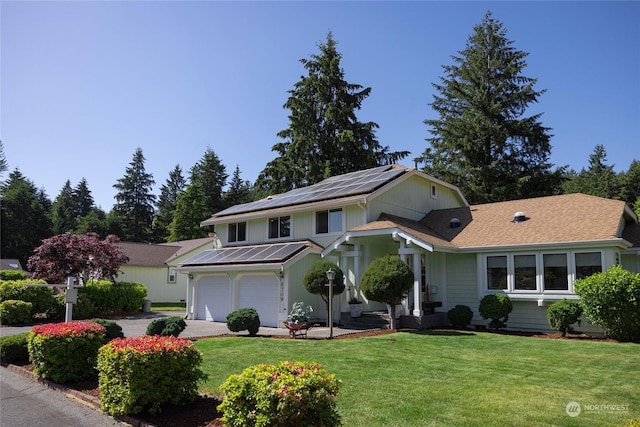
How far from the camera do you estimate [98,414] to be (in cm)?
654

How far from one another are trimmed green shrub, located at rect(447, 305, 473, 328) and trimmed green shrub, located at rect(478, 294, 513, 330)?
0.48 m

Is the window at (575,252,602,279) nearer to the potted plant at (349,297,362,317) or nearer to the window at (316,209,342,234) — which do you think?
the potted plant at (349,297,362,317)

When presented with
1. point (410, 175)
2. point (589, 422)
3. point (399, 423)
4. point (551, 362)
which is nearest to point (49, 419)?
point (399, 423)

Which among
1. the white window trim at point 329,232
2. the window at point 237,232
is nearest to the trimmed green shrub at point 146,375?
the white window trim at point 329,232

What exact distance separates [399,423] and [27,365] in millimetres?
8804

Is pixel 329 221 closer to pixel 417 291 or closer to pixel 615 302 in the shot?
pixel 417 291

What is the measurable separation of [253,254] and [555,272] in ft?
41.8

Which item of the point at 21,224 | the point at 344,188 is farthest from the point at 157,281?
the point at 21,224

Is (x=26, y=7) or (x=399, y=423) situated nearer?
(x=399, y=423)

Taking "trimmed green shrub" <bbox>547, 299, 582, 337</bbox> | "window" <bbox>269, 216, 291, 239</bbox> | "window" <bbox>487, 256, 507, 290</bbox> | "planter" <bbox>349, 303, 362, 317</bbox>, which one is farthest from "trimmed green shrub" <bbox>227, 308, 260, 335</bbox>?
"trimmed green shrub" <bbox>547, 299, 582, 337</bbox>

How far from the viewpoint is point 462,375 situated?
8.38m

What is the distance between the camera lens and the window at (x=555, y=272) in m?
15.3

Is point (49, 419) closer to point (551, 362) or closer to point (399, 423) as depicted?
point (399, 423)

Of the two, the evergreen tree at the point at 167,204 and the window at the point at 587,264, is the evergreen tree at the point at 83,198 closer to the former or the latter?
the evergreen tree at the point at 167,204
